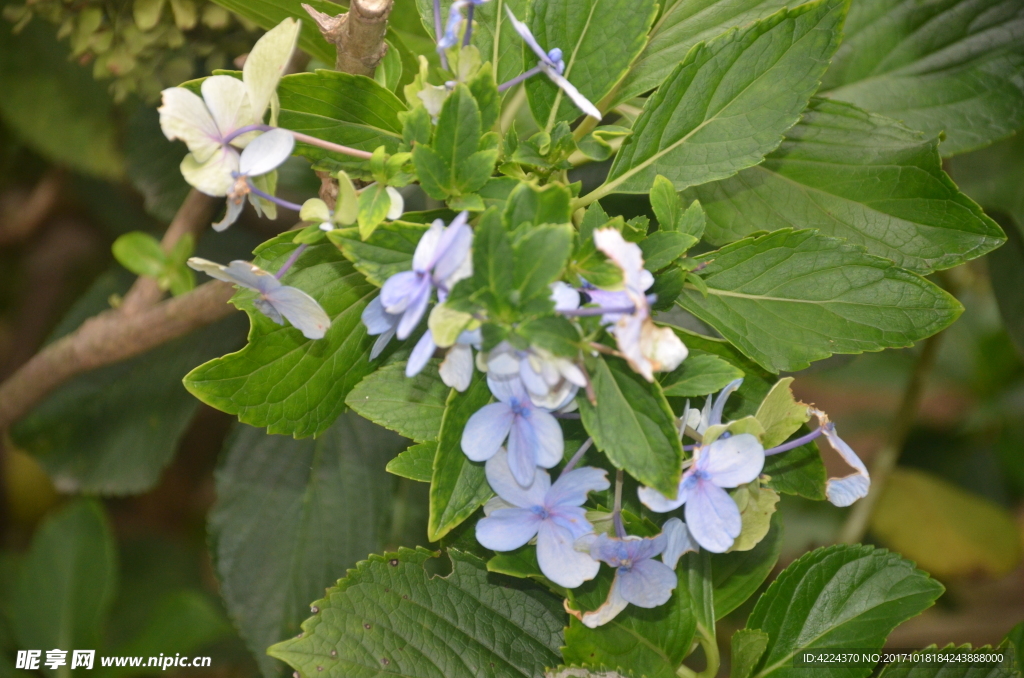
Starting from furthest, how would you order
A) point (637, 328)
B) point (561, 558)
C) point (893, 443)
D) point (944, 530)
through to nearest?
point (944, 530)
point (893, 443)
point (561, 558)
point (637, 328)

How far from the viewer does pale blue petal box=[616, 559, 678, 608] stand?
1.56 feet

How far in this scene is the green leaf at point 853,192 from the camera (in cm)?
58

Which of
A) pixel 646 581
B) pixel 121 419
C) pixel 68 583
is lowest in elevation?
pixel 68 583

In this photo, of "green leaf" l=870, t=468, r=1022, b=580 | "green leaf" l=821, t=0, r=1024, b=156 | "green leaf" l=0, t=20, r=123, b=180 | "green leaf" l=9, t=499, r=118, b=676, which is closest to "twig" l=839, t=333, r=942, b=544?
"green leaf" l=870, t=468, r=1022, b=580

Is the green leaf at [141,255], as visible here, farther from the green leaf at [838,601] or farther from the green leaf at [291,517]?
the green leaf at [838,601]

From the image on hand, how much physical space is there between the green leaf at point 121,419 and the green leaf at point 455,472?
672 mm

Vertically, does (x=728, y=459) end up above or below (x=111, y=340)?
above

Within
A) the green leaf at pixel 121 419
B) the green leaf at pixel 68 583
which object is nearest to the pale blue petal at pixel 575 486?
the green leaf at pixel 121 419

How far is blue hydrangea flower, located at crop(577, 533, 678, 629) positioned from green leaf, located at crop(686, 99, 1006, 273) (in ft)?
0.93

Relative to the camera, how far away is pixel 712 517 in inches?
17.4

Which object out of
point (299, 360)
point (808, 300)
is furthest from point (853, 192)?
point (299, 360)

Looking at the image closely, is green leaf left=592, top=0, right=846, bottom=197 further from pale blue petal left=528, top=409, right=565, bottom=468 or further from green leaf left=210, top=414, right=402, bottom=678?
green leaf left=210, top=414, right=402, bottom=678

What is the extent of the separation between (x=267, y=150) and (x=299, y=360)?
0.47 feet

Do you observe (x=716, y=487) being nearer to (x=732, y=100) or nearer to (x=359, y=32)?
(x=732, y=100)
